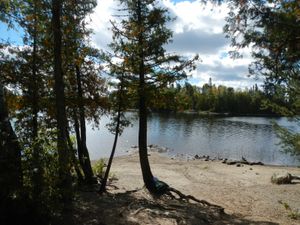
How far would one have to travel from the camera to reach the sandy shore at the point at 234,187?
529 inches

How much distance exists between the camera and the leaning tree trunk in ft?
20.4

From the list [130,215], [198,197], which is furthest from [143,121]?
[130,215]

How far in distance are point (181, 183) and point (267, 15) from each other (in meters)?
14.5

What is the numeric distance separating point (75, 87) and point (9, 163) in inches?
317

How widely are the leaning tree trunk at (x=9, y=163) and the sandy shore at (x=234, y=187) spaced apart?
7201mm

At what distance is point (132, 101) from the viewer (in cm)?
1488

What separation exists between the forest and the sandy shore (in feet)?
5.78

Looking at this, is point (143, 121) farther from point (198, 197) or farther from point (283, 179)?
point (283, 179)

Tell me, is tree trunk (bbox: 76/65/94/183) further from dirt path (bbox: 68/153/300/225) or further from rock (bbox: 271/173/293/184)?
rock (bbox: 271/173/293/184)

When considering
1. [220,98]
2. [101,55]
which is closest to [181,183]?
[101,55]

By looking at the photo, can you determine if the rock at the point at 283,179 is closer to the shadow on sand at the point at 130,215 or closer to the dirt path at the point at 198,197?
the dirt path at the point at 198,197

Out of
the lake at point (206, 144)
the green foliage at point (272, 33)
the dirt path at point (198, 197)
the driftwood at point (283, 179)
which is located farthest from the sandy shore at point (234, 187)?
the lake at point (206, 144)

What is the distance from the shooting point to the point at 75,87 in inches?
558

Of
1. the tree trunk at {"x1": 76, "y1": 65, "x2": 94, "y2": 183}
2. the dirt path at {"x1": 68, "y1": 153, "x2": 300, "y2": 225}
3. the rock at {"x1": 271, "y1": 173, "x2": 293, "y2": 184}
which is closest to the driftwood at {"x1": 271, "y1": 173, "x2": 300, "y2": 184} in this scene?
the rock at {"x1": 271, "y1": 173, "x2": 293, "y2": 184}
